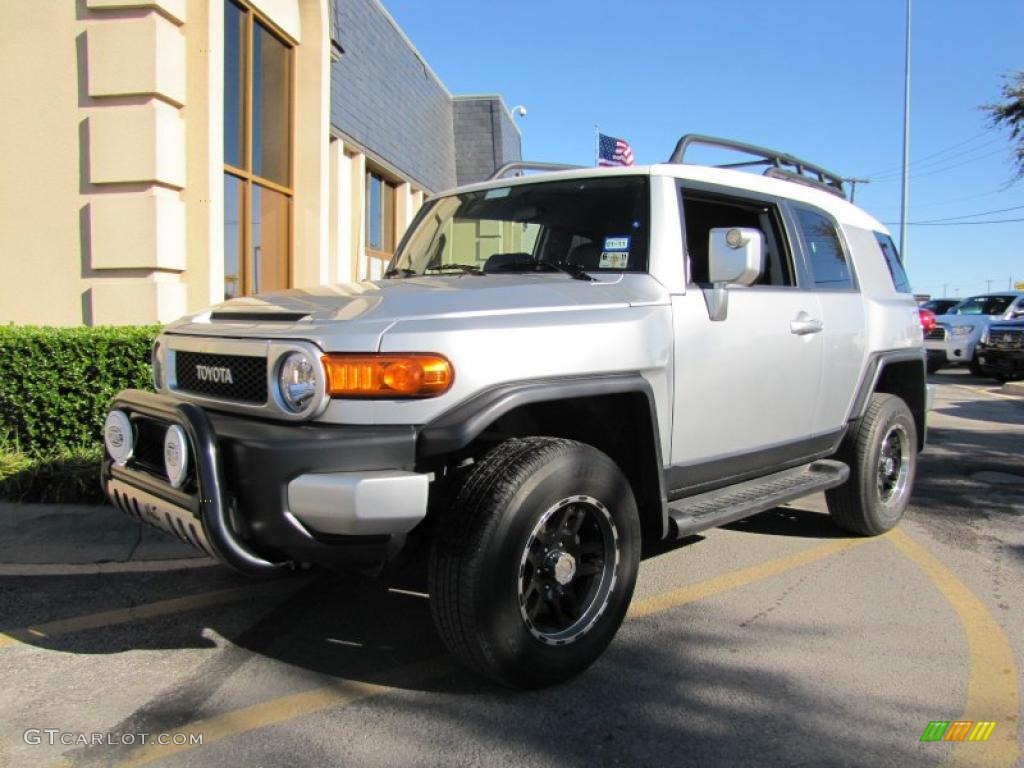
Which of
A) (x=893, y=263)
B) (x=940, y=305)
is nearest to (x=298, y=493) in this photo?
(x=893, y=263)

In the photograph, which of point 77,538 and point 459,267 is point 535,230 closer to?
point 459,267

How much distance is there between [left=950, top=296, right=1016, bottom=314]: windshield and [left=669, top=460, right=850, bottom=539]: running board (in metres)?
16.1

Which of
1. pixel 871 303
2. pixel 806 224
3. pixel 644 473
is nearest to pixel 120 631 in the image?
pixel 644 473

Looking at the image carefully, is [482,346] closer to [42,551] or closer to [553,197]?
[553,197]

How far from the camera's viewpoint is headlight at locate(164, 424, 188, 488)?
2732 millimetres

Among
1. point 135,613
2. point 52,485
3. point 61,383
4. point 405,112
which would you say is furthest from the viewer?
point 405,112

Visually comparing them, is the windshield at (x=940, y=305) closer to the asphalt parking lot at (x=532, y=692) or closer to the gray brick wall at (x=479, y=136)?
the gray brick wall at (x=479, y=136)

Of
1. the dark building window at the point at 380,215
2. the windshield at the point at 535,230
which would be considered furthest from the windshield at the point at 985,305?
the windshield at the point at 535,230

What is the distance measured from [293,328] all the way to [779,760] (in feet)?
7.17

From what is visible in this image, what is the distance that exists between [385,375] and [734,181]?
2.36 meters

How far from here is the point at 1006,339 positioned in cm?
1515

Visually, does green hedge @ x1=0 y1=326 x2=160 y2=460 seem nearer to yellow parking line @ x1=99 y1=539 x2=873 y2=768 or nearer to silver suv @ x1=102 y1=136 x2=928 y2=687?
silver suv @ x1=102 y1=136 x2=928 y2=687

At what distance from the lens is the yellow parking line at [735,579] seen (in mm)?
3902
